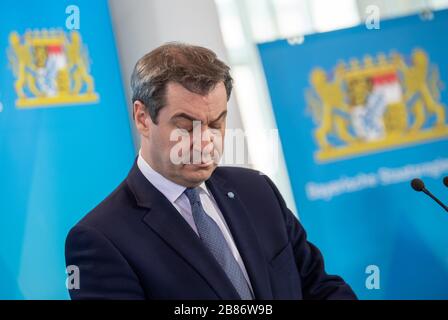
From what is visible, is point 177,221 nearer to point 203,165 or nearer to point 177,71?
point 203,165

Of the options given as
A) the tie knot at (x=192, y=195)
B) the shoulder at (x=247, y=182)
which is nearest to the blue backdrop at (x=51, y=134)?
the shoulder at (x=247, y=182)

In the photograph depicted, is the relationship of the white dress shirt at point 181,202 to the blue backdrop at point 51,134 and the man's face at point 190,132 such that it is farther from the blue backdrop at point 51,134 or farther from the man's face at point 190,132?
the blue backdrop at point 51,134

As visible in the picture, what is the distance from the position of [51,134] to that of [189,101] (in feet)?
7.05

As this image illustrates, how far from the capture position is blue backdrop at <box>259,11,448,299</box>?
434cm

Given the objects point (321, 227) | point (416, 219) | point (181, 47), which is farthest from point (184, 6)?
point (181, 47)

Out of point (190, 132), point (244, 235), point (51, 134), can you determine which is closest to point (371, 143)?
point (51, 134)

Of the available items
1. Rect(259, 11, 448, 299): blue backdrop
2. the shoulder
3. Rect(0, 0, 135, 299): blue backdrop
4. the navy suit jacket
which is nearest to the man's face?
the navy suit jacket

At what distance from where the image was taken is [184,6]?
4.75 m

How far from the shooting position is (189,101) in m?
1.94

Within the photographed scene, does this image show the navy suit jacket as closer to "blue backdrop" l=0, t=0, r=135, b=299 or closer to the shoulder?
the shoulder

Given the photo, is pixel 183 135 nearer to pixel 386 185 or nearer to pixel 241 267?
pixel 241 267

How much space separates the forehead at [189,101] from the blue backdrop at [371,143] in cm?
244

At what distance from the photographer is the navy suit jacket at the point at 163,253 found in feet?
6.28

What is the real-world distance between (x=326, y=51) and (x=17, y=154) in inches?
76.6
